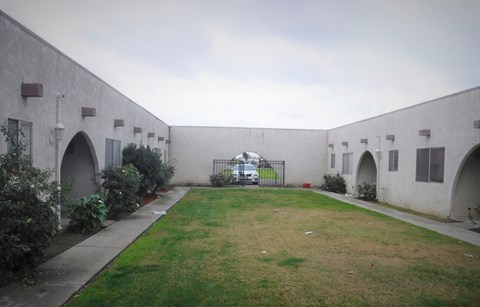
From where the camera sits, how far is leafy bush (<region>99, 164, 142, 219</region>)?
33.1 ft

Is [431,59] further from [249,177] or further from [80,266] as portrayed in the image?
[249,177]

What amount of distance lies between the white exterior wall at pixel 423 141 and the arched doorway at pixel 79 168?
1091 cm

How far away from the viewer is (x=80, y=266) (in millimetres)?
5539

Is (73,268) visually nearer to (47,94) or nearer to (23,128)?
(23,128)

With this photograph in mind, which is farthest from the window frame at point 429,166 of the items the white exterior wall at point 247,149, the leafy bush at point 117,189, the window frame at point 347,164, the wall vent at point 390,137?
the white exterior wall at point 247,149

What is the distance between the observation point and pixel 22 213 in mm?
4754

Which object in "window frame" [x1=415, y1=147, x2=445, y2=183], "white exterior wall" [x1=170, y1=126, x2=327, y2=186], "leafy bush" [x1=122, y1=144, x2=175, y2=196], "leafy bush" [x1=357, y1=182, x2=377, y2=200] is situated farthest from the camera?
"white exterior wall" [x1=170, y1=126, x2=327, y2=186]

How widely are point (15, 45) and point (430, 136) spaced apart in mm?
12145

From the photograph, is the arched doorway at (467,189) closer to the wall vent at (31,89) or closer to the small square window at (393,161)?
the small square window at (393,161)

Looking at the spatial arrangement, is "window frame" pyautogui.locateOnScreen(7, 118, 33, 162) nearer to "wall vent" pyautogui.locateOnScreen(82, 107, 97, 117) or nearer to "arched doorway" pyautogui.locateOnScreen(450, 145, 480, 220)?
"wall vent" pyautogui.locateOnScreen(82, 107, 97, 117)

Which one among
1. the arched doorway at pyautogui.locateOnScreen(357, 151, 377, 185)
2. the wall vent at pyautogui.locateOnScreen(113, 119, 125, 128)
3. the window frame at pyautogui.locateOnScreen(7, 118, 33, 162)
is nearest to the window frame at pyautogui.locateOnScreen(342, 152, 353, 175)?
the arched doorway at pyautogui.locateOnScreen(357, 151, 377, 185)

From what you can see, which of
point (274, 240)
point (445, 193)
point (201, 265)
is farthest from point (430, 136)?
point (201, 265)

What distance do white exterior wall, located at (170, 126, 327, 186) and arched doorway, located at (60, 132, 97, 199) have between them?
12.8 m

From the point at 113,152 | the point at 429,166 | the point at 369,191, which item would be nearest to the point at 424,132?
the point at 429,166
